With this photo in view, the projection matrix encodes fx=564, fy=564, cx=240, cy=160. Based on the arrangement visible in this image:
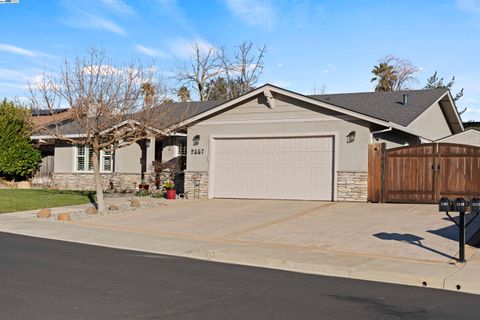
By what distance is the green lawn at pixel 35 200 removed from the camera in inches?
828

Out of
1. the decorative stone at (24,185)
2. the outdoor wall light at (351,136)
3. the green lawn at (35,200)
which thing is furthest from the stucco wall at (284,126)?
the decorative stone at (24,185)

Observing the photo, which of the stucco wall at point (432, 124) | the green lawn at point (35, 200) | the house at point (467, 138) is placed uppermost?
the stucco wall at point (432, 124)

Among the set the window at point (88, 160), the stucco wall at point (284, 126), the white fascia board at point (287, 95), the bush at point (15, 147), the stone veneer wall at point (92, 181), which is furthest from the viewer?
the bush at point (15, 147)

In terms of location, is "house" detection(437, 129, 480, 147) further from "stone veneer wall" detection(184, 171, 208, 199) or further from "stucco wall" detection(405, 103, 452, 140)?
"stone veneer wall" detection(184, 171, 208, 199)

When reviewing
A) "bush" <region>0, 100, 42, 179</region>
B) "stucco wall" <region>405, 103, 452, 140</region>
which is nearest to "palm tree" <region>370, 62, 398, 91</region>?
"stucco wall" <region>405, 103, 452, 140</region>

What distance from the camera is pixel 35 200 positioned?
896 inches

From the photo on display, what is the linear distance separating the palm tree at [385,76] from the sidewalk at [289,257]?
3887 cm

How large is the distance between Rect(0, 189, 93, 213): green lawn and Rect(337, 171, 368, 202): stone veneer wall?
33.6ft

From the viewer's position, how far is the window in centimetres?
2856

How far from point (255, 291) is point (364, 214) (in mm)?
9827

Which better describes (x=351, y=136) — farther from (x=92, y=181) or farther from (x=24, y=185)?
(x=24, y=185)

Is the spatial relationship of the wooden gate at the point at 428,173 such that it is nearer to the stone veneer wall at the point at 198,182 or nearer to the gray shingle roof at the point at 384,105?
the gray shingle roof at the point at 384,105

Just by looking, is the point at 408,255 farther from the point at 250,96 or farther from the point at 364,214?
the point at 250,96

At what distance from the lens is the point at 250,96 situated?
22.5 meters
